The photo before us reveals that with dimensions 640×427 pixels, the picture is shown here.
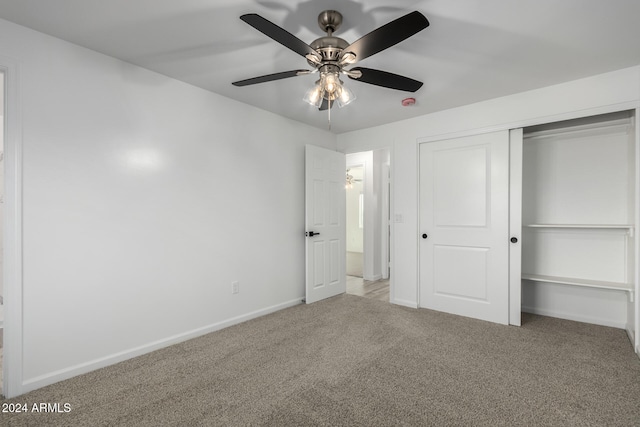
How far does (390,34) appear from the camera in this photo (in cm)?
147

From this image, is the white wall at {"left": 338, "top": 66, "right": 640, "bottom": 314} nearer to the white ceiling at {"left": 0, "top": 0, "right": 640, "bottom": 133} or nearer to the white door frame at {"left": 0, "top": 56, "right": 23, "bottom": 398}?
the white ceiling at {"left": 0, "top": 0, "right": 640, "bottom": 133}

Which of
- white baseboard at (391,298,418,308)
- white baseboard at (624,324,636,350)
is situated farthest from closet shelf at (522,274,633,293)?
white baseboard at (391,298,418,308)

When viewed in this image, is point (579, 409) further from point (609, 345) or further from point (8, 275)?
point (8, 275)

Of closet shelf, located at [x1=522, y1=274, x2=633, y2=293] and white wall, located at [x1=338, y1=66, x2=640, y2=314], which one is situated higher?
white wall, located at [x1=338, y1=66, x2=640, y2=314]

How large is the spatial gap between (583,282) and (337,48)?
3.29m

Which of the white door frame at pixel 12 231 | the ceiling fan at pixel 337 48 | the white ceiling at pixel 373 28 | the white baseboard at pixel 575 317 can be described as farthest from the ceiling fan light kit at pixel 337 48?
the white baseboard at pixel 575 317

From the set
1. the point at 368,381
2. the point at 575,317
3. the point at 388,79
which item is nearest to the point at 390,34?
the point at 388,79

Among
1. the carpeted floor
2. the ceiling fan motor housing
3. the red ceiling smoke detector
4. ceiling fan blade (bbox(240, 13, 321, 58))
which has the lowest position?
the carpeted floor

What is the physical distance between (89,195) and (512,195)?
A: 3.76 metres

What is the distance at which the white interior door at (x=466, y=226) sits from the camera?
3217mm

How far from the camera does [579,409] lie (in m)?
1.81

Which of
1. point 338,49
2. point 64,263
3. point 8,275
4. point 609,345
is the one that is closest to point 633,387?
point 609,345

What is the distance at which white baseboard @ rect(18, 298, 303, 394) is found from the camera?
2.05 meters

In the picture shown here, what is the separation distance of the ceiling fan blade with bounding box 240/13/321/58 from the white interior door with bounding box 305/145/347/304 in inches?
88.2
